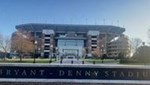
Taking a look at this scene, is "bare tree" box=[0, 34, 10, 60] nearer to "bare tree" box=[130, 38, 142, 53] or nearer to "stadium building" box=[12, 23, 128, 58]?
"bare tree" box=[130, 38, 142, 53]

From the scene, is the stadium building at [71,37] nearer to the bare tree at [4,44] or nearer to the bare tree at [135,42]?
the bare tree at [135,42]

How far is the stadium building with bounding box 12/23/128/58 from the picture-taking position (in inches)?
4220

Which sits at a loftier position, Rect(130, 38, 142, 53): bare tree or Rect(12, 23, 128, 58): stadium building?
Rect(12, 23, 128, 58): stadium building

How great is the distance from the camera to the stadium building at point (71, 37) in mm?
107188

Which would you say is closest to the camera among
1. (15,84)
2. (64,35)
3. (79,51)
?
(15,84)

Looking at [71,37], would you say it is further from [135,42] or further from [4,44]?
[4,44]

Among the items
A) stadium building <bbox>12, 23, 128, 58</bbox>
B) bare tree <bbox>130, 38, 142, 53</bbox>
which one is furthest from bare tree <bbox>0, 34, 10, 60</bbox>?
stadium building <bbox>12, 23, 128, 58</bbox>

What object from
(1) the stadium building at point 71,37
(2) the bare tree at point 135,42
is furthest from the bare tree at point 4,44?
(1) the stadium building at point 71,37

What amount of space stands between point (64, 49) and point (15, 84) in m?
95.7

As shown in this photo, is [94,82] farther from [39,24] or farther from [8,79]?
[39,24]

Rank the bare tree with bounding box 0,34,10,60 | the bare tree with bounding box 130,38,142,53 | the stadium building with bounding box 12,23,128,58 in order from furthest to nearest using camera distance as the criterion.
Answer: the stadium building with bounding box 12,23,128,58 → the bare tree with bounding box 130,38,142,53 → the bare tree with bounding box 0,34,10,60

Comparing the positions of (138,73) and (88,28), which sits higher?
(88,28)

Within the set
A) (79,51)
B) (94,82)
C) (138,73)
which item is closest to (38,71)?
(94,82)

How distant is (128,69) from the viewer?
1340cm
